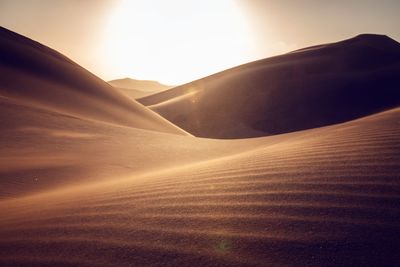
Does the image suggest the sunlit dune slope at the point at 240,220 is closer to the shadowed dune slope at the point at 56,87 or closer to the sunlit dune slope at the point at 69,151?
the sunlit dune slope at the point at 69,151

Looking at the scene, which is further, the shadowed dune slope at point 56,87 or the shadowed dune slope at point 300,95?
the shadowed dune slope at point 300,95

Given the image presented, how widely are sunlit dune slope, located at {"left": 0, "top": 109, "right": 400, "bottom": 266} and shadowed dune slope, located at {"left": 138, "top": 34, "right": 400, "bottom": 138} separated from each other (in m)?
27.5

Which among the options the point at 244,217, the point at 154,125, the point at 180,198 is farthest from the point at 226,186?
the point at 154,125

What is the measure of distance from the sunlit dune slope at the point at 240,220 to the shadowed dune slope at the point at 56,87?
481 inches

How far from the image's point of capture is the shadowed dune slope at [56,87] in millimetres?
16047

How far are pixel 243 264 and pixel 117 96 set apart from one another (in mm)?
23472

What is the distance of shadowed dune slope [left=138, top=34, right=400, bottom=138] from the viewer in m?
31.2

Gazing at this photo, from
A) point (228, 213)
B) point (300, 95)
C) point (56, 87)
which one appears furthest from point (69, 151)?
point (300, 95)

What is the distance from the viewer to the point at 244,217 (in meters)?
2.77

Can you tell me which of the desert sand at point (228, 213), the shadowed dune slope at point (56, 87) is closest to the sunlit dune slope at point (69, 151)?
the desert sand at point (228, 213)

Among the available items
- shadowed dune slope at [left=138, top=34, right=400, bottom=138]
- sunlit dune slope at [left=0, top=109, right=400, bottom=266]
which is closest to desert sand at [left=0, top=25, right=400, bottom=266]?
Result: sunlit dune slope at [left=0, top=109, right=400, bottom=266]

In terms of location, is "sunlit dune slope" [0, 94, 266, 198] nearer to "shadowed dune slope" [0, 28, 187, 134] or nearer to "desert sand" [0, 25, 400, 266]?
"desert sand" [0, 25, 400, 266]

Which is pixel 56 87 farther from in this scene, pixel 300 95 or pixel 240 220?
pixel 300 95

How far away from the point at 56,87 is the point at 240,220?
62.0 feet
